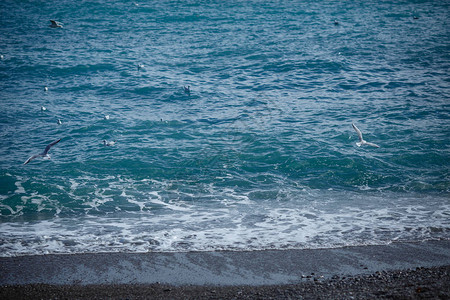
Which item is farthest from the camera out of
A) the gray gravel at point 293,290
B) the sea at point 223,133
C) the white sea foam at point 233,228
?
the sea at point 223,133

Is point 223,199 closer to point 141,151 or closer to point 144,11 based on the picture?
point 141,151

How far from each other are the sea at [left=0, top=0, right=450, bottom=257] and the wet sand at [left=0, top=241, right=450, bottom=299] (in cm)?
42

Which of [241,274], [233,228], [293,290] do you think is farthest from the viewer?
[233,228]

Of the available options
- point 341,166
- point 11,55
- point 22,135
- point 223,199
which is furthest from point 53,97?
point 341,166

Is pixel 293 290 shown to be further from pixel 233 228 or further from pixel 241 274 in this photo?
pixel 233 228

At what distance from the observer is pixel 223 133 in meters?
14.6

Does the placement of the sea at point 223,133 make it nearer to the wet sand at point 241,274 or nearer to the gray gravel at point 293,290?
the wet sand at point 241,274

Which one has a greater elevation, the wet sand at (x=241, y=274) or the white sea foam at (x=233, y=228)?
the wet sand at (x=241, y=274)

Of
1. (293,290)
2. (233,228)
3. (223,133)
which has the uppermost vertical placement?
(293,290)

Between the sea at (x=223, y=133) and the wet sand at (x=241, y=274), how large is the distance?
1.39 ft

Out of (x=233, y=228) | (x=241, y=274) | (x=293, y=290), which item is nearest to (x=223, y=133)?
(x=233, y=228)

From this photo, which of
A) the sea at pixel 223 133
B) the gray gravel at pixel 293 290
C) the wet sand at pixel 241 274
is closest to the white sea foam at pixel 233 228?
the sea at pixel 223 133

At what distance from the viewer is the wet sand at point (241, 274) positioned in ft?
19.4

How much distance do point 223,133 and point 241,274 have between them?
27.8 ft
